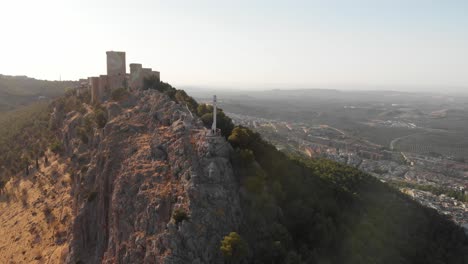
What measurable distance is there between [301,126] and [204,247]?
150 metres

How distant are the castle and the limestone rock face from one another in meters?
10.6

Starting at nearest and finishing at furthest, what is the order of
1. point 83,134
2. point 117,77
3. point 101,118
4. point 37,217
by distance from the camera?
1. point 37,217
2. point 101,118
3. point 83,134
4. point 117,77

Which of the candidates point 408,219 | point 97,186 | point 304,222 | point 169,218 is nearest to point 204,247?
point 169,218

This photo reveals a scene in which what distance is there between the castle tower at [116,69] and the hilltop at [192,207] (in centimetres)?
389

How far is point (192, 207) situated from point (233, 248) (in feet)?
10.8

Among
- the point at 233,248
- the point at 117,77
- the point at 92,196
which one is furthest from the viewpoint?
the point at 117,77

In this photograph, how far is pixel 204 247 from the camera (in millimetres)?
18625

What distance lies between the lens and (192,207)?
1977cm

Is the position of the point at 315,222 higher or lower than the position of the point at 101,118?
lower

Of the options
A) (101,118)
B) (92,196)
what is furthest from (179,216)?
(101,118)

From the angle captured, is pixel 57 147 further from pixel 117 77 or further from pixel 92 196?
pixel 92 196

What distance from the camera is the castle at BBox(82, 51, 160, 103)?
40906 millimetres

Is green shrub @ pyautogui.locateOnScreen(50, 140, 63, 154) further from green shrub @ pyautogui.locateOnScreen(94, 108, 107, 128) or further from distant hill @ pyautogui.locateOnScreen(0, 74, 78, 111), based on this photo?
distant hill @ pyautogui.locateOnScreen(0, 74, 78, 111)

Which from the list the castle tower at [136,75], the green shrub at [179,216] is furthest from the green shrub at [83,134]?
the green shrub at [179,216]
